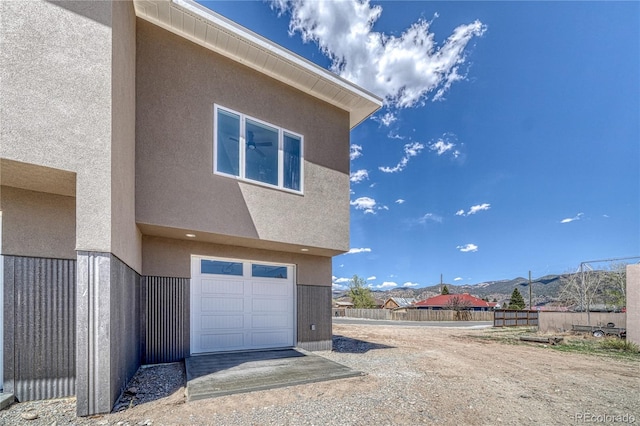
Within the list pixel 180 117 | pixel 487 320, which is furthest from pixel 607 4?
pixel 487 320

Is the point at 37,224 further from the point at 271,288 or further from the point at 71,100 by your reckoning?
the point at 271,288

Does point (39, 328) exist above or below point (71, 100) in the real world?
below

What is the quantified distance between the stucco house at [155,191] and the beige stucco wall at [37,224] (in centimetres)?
2

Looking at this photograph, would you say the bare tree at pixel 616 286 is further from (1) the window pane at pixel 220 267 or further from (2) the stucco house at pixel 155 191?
(1) the window pane at pixel 220 267

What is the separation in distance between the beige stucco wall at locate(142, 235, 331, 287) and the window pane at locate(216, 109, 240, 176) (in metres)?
1.90

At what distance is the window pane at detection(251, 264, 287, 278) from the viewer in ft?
26.0

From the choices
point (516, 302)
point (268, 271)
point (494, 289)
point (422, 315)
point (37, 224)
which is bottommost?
point (494, 289)

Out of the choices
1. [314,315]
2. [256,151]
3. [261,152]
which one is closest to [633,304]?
[314,315]

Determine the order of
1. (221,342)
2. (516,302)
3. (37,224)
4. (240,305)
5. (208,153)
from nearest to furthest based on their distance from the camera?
1. (37,224)
2. (208,153)
3. (221,342)
4. (240,305)
5. (516,302)

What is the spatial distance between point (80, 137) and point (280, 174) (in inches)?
153

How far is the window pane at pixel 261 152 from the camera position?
6801mm

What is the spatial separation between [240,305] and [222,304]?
44 cm

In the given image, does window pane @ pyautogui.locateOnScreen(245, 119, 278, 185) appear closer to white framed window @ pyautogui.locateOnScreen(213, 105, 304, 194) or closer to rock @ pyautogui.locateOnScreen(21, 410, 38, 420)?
white framed window @ pyautogui.locateOnScreen(213, 105, 304, 194)

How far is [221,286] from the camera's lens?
292 inches
